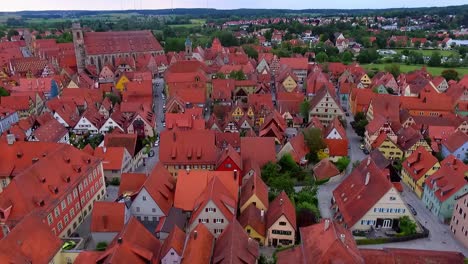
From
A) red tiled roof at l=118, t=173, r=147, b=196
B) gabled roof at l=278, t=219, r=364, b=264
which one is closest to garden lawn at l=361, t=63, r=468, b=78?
red tiled roof at l=118, t=173, r=147, b=196

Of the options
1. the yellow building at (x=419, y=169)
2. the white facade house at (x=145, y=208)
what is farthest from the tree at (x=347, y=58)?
the white facade house at (x=145, y=208)

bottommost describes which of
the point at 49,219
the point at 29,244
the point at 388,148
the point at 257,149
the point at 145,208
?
the point at 145,208

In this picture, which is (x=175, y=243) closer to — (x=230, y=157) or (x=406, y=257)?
(x=230, y=157)

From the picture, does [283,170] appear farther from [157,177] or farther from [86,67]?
[86,67]

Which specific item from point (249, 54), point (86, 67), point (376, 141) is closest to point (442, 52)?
point (249, 54)

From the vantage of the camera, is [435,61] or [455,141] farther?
[435,61]

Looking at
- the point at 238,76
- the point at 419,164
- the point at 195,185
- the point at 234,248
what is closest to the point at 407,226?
the point at 419,164

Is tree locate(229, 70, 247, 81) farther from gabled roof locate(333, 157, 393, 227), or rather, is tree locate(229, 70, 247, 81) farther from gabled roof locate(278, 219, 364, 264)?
gabled roof locate(278, 219, 364, 264)

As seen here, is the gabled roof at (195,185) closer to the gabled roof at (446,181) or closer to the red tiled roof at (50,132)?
the gabled roof at (446,181)
